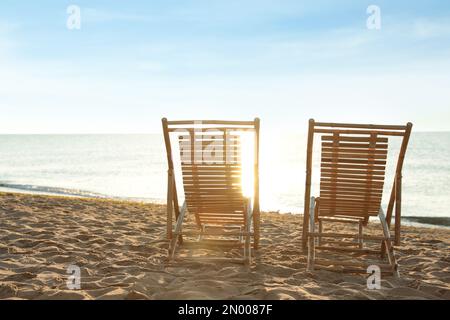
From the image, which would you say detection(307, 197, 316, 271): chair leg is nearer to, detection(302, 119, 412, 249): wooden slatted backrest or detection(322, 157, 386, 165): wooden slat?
detection(302, 119, 412, 249): wooden slatted backrest

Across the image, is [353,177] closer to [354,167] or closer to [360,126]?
[354,167]

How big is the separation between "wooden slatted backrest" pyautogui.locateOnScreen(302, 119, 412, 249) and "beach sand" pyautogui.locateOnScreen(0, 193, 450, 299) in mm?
646

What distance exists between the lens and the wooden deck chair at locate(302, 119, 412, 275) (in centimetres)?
507

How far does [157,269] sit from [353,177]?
247 centimetres

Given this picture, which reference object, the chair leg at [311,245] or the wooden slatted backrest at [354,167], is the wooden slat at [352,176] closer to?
the wooden slatted backrest at [354,167]

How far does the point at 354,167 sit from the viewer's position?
5.33m

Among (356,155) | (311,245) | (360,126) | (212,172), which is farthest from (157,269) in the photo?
(360,126)

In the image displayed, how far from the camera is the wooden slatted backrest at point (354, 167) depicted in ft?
16.7

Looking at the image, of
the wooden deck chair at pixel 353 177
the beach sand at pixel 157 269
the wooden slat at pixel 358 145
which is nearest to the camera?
the beach sand at pixel 157 269

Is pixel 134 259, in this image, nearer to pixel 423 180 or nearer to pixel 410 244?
pixel 410 244

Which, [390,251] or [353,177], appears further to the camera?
[353,177]

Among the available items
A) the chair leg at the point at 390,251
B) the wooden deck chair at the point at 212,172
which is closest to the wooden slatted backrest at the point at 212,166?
the wooden deck chair at the point at 212,172
